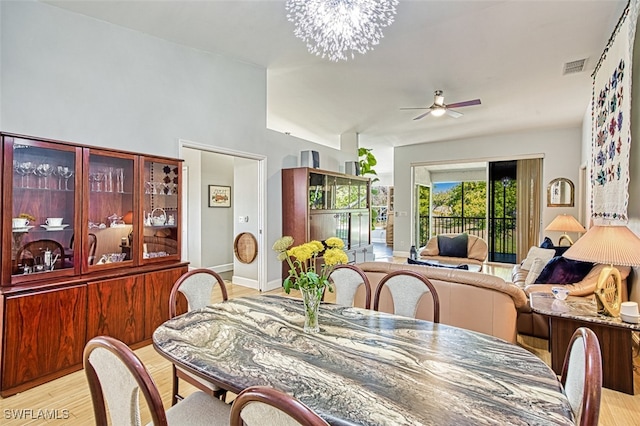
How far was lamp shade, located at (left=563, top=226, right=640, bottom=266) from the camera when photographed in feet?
6.66

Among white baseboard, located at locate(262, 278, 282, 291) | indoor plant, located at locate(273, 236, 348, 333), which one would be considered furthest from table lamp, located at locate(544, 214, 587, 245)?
indoor plant, located at locate(273, 236, 348, 333)

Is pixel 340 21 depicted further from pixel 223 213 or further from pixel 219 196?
pixel 223 213

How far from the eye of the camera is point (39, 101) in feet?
8.69

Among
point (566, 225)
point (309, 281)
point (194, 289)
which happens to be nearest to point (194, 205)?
point (194, 289)

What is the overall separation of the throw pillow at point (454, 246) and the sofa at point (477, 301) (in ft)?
11.0

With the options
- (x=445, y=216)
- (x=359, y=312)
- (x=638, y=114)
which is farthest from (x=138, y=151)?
(x=445, y=216)

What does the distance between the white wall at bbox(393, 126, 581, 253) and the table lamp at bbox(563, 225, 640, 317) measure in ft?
17.4

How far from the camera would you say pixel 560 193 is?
6.78 m

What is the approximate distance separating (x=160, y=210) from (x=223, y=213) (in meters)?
3.22

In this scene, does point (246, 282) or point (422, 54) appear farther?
point (246, 282)

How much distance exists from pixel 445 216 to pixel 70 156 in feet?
29.5

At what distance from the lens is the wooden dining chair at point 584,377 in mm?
891

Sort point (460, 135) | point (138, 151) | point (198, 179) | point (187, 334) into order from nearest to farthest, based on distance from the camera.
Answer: point (187, 334) < point (138, 151) < point (198, 179) < point (460, 135)

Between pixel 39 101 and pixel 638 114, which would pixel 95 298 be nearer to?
pixel 39 101
